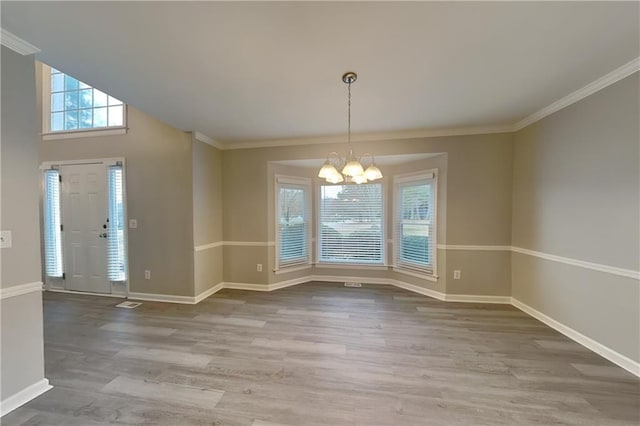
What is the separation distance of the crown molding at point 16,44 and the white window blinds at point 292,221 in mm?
2889

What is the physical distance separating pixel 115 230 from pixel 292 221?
2754 millimetres

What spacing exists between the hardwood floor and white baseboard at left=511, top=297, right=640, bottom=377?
0.08 meters

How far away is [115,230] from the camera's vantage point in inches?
152

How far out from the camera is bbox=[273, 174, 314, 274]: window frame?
4289 mm

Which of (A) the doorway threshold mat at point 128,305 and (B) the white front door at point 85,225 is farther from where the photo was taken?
(B) the white front door at point 85,225

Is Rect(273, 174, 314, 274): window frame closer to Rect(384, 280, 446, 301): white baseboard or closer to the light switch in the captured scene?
Rect(384, 280, 446, 301): white baseboard

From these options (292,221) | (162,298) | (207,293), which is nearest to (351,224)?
(292,221)

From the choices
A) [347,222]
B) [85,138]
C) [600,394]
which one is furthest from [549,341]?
[85,138]

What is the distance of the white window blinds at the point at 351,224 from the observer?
4.55 meters

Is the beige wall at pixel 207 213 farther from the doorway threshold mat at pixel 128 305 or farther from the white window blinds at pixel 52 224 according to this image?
→ the white window blinds at pixel 52 224

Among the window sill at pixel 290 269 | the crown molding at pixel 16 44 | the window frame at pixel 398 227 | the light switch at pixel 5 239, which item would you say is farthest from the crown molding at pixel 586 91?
the light switch at pixel 5 239

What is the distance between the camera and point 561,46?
1.80 metres

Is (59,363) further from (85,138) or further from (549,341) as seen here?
(549,341)

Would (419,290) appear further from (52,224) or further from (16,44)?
(52,224)
